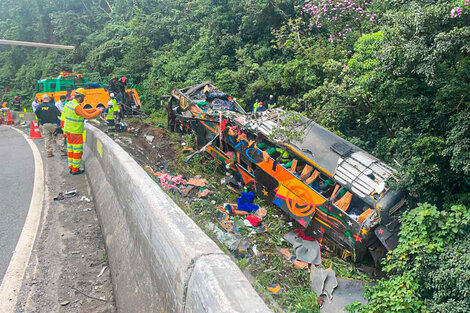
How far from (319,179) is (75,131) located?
4656 mm

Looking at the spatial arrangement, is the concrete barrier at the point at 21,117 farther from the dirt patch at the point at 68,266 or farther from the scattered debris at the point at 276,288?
the scattered debris at the point at 276,288

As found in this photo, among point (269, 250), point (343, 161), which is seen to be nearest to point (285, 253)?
point (269, 250)

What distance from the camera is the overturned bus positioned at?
5.17m

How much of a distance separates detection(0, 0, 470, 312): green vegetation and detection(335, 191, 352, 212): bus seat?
854mm

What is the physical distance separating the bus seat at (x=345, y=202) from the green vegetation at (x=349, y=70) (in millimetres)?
854

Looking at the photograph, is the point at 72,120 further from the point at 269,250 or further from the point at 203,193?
the point at 269,250

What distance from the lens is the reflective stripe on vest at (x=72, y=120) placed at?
6254 millimetres

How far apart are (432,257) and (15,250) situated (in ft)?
15.5

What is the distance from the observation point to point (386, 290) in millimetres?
4203

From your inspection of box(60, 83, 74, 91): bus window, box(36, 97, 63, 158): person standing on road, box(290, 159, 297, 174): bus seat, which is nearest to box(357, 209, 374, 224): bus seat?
box(290, 159, 297, 174): bus seat

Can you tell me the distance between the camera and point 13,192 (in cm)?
517

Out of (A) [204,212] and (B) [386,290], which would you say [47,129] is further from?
(B) [386,290]

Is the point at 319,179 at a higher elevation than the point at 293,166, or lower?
lower

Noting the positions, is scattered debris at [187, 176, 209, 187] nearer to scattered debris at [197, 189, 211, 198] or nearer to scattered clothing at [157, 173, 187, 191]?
scattered clothing at [157, 173, 187, 191]
